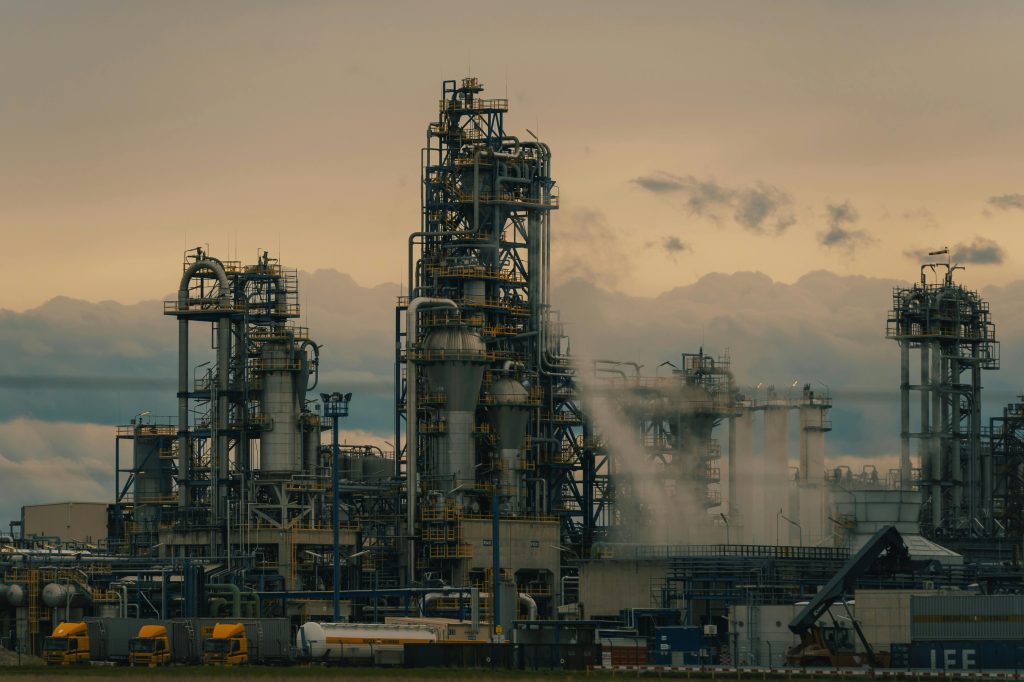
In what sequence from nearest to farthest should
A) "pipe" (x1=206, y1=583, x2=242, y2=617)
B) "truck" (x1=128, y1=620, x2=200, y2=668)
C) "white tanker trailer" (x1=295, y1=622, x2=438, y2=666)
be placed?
"truck" (x1=128, y1=620, x2=200, y2=668) < "white tanker trailer" (x1=295, y1=622, x2=438, y2=666) < "pipe" (x1=206, y1=583, x2=242, y2=617)

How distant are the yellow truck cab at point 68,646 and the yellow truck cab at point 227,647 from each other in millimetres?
5858

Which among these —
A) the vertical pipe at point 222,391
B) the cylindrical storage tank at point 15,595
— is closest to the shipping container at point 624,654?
the cylindrical storage tank at point 15,595

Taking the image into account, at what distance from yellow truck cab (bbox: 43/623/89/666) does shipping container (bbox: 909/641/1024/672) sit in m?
37.2

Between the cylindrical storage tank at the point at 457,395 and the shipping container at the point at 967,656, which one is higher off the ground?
the cylindrical storage tank at the point at 457,395

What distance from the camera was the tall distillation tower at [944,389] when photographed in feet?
488

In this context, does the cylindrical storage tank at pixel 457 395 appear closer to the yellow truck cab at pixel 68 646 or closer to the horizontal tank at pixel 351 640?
the horizontal tank at pixel 351 640

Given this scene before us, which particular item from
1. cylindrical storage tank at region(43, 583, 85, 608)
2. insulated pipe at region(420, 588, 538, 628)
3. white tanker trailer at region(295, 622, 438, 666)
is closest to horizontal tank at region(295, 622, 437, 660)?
white tanker trailer at region(295, 622, 438, 666)

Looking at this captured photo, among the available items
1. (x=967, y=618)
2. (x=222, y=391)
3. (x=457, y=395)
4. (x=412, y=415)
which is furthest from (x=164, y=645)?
(x=967, y=618)

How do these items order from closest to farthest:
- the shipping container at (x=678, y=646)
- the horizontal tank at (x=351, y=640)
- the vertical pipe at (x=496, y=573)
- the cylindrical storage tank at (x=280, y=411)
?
the horizontal tank at (x=351, y=640), the shipping container at (x=678, y=646), the vertical pipe at (x=496, y=573), the cylindrical storage tank at (x=280, y=411)

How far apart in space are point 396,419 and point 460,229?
488 inches

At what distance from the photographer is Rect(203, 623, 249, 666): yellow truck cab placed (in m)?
104

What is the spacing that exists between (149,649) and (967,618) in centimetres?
3680

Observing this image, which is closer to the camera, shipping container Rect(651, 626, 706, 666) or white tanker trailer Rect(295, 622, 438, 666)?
white tanker trailer Rect(295, 622, 438, 666)

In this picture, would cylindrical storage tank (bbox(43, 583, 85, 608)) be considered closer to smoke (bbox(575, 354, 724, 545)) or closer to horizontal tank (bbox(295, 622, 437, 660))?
horizontal tank (bbox(295, 622, 437, 660))
